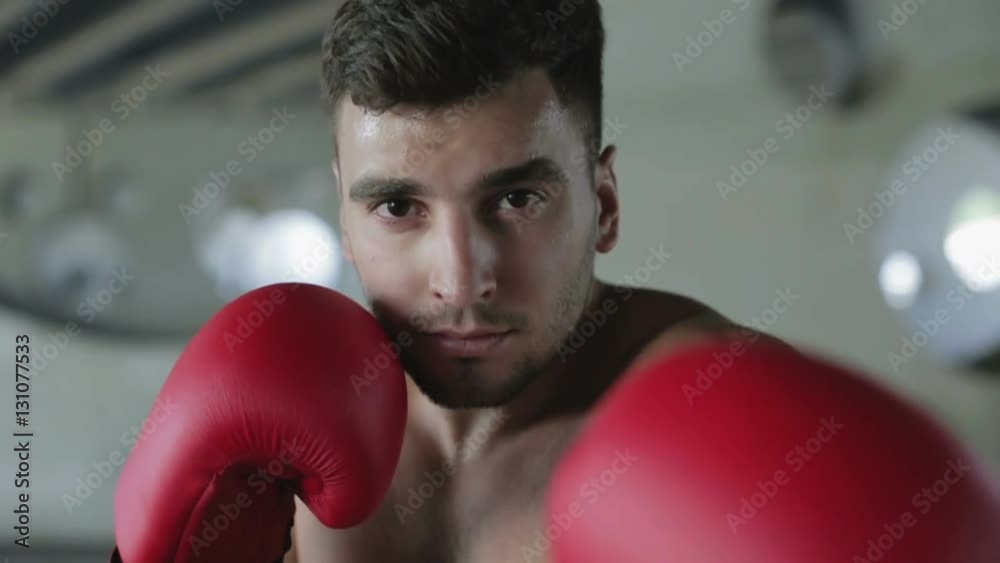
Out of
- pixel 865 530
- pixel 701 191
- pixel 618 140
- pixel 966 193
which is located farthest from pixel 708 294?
pixel 865 530

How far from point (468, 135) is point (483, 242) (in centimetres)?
12

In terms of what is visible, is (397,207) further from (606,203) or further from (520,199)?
(606,203)

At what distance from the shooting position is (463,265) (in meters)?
0.97

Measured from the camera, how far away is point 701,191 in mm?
3246

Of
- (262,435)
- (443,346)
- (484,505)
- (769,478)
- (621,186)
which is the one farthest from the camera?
(621,186)

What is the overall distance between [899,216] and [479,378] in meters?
2.46

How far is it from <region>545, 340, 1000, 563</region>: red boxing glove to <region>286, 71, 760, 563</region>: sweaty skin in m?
0.34

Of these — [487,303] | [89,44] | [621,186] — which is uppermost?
[487,303]

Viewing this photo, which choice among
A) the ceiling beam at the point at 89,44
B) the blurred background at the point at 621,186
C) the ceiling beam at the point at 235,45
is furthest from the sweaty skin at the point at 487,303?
the ceiling beam at the point at 89,44

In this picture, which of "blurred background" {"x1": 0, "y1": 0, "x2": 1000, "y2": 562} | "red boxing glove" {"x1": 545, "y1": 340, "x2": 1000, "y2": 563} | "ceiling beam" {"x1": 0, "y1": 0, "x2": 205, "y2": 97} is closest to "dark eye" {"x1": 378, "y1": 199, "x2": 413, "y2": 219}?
"red boxing glove" {"x1": 545, "y1": 340, "x2": 1000, "y2": 563}

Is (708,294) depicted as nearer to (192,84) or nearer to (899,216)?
(899,216)

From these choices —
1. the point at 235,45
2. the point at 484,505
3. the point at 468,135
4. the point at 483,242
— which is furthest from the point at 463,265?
the point at 235,45

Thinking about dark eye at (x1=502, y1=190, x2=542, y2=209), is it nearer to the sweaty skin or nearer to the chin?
the sweaty skin

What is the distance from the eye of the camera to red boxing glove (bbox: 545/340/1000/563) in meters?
0.57
